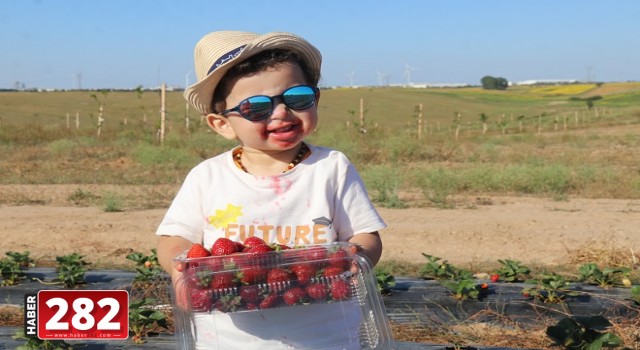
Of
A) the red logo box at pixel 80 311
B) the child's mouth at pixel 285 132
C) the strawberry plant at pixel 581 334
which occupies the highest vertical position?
the child's mouth at pixel 285 132

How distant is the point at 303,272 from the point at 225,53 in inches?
25.3

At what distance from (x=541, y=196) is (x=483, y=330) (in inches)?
297

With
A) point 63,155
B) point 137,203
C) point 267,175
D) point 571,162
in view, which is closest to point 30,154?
point 63,155

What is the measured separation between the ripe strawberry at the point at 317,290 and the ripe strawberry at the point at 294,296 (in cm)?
1

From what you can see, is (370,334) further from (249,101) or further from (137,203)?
(137,203)

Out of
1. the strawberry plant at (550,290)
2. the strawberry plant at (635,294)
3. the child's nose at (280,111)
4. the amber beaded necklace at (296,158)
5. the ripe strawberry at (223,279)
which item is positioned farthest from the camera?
the strawberry plant at (550,290)

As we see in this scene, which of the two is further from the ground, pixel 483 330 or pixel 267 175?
pixel 267 175

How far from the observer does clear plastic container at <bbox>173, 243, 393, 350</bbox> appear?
76.9 inches

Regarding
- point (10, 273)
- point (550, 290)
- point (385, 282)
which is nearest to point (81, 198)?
point (10, 273)

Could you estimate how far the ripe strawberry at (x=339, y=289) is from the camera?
1.99 m

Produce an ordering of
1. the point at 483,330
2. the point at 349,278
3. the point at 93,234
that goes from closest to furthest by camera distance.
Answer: the point at 349,278 → the point at 483,330 → the point at 93,234

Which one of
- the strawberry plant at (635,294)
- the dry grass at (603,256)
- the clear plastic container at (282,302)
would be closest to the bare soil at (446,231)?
the dry grass at (603,256)

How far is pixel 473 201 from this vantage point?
1101 centimetres

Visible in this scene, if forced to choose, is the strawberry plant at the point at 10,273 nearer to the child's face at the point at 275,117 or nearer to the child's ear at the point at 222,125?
the child's ear at the point at 222,125
